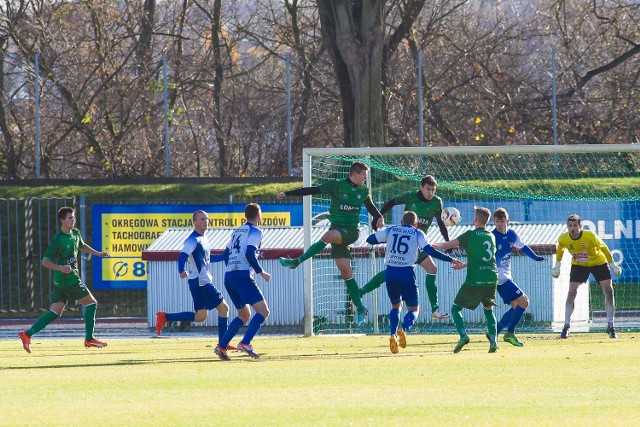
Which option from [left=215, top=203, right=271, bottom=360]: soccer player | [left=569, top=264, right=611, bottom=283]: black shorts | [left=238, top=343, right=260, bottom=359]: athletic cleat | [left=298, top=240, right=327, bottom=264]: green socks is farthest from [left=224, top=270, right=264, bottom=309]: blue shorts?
[left=569, top=264, right=611, bottom=283]: black shorts

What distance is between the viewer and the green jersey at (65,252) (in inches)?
608

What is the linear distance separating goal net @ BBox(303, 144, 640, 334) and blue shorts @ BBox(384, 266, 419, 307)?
150 inches

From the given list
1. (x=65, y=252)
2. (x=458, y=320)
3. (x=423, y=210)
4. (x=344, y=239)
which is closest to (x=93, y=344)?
(x=65, y=252)

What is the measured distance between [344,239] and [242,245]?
2.27 meters

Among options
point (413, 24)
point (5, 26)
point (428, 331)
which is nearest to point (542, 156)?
point (413, 24)

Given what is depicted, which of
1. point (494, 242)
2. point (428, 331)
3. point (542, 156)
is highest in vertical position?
point (542, 156)

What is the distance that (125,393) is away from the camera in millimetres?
9984

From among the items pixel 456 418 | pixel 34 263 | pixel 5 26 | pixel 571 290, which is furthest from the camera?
pixel 5 26

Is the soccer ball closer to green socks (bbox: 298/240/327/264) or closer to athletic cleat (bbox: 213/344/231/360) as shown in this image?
green socks (bbox: 298/240/327/264)

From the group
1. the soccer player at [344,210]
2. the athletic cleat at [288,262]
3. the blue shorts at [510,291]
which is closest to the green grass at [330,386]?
the blue shorts at [510,291]

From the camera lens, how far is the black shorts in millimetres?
16703

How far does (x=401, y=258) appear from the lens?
45.3 feet

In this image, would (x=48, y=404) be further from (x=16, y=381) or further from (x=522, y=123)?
(x=522, y=123)

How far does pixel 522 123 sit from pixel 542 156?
3670mm
